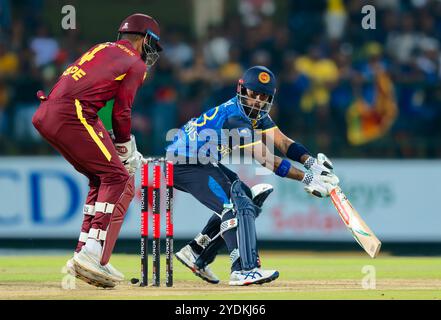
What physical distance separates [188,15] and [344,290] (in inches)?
399

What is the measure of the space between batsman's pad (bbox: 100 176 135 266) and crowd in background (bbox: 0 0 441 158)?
6367 mm

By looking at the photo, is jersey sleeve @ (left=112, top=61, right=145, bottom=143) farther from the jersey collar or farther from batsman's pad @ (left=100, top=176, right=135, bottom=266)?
batsman's pad @ (left=100, top=176, right=135, bottom=266)

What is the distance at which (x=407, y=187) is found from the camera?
49.1 feet

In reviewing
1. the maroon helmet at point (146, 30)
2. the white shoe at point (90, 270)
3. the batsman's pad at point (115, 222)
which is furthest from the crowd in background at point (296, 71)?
the white shoe at point (90, 270)

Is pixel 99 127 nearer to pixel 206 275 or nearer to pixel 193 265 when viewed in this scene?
pixel 193 265

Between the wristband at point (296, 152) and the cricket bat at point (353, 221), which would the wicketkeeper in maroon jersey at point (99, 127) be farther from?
the cricket bat at point (353, 221)

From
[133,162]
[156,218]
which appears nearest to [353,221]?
[156,218]

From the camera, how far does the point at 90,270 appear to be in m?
8.62

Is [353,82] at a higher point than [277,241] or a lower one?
higher

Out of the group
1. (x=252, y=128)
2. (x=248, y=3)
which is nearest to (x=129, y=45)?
(x=252, y=128)

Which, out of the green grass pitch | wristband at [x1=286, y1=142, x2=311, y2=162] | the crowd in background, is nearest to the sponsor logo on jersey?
wristband at [x1=286, y1=142, x2=311, y2=162]

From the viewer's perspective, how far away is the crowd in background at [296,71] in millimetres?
15422
